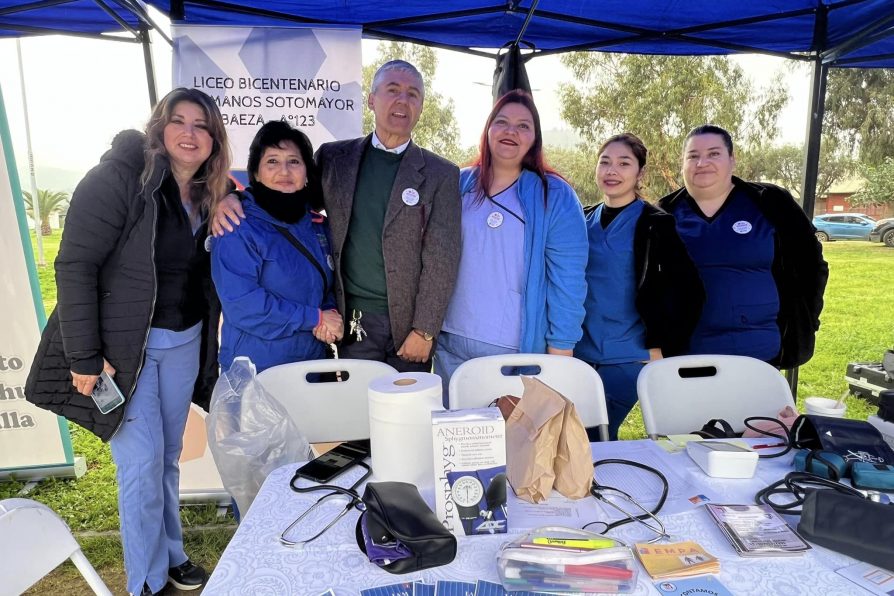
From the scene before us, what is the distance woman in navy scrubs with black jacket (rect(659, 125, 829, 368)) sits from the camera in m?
2.11

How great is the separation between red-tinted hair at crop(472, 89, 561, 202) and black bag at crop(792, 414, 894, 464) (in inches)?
41.9

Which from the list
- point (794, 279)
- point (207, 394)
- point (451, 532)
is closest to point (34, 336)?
point (207, 394)

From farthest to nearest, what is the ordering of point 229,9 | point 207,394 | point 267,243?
point 229,9 < point 207,394 < point 267,243

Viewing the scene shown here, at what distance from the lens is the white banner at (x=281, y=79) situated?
2.51 metres

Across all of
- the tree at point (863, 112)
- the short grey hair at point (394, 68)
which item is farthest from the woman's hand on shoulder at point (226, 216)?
the tree at point (863, 112)

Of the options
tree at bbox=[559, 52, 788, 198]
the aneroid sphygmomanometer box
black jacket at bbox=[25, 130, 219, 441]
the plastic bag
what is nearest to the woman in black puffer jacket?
black jacket at bbox=[25, 130, 219, 441]

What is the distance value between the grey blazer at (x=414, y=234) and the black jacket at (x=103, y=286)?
564 millimetres

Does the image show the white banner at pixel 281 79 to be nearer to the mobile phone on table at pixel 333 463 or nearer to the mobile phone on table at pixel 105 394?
the mobile phone on table at pixel 105 394

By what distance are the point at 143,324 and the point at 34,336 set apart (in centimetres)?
138

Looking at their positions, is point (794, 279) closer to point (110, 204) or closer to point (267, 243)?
point (267, 243)

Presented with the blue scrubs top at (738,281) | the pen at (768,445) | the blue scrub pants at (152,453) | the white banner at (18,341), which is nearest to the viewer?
the pen at (768,445)

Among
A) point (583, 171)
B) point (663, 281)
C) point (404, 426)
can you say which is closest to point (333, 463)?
point (404, 426)

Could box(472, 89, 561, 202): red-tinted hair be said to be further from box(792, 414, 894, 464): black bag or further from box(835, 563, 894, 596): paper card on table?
box(835, 563, 894, 596): paper card on table

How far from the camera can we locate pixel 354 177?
1.95 metres
